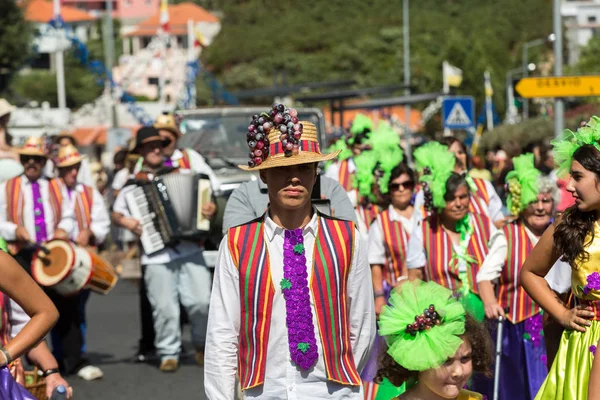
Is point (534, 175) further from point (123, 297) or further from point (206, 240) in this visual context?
point (123, 297)

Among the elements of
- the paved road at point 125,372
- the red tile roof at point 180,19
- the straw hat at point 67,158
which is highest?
the red tile roof at point 180,19

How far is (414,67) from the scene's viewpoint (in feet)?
315

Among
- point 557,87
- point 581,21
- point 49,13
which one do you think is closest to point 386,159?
point 557,87

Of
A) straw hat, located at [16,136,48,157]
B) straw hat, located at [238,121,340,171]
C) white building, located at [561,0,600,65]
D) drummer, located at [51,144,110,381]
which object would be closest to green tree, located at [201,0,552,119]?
white building, located at [561,0,600,65]

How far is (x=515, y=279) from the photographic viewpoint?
764 centimetres

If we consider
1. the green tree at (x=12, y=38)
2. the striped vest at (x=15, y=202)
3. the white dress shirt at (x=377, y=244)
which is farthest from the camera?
the green tree at (x=12, y=38)

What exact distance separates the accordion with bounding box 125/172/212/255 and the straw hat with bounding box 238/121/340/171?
5558 millimetres

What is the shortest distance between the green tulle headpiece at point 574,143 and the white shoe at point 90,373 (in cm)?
603

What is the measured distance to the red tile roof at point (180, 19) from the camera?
474 feet

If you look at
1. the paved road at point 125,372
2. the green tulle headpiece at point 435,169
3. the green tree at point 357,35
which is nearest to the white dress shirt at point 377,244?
the green tulle headpiece at point 435,169

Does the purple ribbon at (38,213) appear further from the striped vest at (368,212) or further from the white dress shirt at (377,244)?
the white dress shirt at (377,244)

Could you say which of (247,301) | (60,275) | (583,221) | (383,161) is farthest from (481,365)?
(60,275)

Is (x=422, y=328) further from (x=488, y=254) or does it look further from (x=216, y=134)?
(x=216, y=134)

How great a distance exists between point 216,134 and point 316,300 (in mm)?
8692
